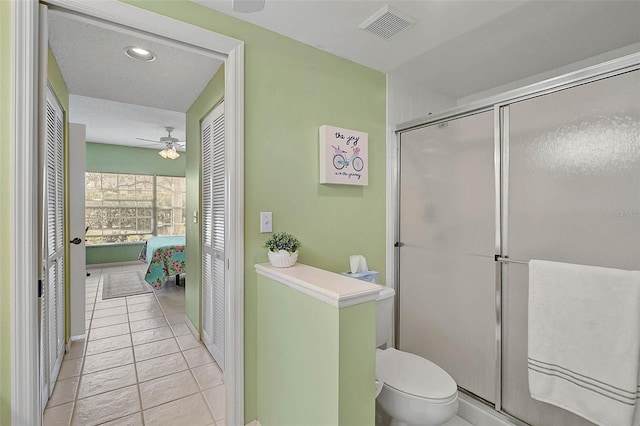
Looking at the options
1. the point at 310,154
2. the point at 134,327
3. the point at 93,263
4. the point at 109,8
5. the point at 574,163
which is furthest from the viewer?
the point at 93,263

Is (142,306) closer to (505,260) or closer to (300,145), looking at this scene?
(300,145)

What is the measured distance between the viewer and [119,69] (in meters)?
2.46

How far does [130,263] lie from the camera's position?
650 cm

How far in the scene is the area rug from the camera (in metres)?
4.43

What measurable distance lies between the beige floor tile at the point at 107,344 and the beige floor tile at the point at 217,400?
1.17 m

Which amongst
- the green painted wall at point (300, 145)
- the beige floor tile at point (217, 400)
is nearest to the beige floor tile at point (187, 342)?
the beige floor tile at point (217, 400)

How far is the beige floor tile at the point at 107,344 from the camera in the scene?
2750mm

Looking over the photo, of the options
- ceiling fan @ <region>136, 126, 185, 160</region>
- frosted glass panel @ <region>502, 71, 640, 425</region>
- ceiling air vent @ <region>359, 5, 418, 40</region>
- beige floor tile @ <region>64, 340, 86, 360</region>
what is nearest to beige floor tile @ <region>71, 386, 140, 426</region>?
beige floor tile @ <region>64, 340, 86, 360</region>

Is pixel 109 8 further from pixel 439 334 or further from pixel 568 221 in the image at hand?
pixel 439 334

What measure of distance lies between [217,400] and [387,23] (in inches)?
101

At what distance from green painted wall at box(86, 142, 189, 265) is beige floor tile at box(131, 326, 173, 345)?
3.98m

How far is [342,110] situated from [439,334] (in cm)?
166

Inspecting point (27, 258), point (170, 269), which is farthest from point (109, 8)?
point (170, 269)

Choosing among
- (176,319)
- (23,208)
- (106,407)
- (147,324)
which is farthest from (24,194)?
(176,319)
